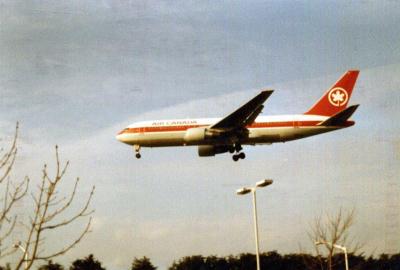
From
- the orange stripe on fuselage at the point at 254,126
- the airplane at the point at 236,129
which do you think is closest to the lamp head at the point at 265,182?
the airplane at the point at 236,129

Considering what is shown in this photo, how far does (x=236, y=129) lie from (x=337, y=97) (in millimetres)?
11902

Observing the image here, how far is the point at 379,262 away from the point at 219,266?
2792 cm

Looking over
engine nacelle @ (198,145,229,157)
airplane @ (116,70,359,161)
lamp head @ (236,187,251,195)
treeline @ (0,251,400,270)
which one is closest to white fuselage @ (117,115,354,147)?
airplane @ (116,70,359,161)

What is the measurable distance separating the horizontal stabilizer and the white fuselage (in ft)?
1.24

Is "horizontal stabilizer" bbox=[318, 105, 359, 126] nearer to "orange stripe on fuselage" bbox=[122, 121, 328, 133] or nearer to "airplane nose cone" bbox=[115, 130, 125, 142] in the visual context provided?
"orange stripe on fuselage" bbox=[122, 121, 328, 133]

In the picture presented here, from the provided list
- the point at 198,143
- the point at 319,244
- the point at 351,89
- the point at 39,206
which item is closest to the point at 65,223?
the point at 39,206

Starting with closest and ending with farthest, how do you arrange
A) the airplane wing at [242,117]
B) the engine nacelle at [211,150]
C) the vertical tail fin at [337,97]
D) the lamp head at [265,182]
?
the lamp head at [265,182] < the airplane wing at [242,117] < the engine nacelle at [211,150] < the vertical tail fin at [337,97]

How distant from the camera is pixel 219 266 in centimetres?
9769

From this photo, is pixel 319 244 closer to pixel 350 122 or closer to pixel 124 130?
pixel 350 122

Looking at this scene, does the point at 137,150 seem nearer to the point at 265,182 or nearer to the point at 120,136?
the point at 120,136

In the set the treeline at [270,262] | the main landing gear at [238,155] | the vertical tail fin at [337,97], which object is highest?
the vertical tail fin at [337,97]

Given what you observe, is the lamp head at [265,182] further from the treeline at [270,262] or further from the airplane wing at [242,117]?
the treeline at [270,262]

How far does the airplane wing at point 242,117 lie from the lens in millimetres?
41688

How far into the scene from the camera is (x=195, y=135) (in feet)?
136
